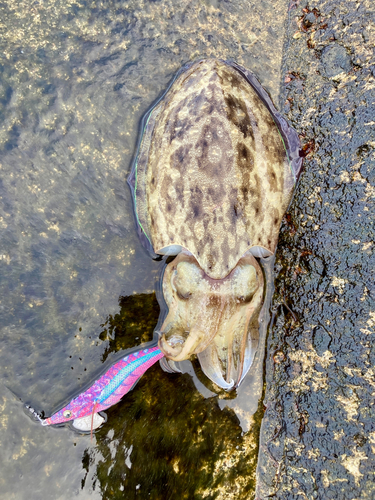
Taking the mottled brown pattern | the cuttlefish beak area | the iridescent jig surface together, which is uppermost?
the mottled brown pattern

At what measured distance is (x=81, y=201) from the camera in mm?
3424

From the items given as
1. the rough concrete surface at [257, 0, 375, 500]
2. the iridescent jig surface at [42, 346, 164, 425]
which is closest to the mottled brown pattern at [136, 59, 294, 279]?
the rough concrete surface at [257, 0, 375, 500]

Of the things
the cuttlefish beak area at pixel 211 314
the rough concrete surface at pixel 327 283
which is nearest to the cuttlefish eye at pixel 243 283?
the cuttlefish beak area at pixel 211 314

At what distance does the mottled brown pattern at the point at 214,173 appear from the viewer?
2795 mm

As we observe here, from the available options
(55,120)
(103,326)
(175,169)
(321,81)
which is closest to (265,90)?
(321,81)

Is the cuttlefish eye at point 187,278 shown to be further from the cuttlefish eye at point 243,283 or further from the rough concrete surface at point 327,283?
the rough concrete surface at point 327,283

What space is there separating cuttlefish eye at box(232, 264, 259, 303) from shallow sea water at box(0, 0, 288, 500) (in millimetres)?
952

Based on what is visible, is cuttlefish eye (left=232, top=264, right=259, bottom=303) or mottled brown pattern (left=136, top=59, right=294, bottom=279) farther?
cuttlefish eye (left=232, top=264, right=259, bottom=303)

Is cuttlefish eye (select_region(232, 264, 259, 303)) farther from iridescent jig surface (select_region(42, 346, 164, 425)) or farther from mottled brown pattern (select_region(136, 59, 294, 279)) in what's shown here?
iridescent jig surface (select_region(42, 346, 164, 425))

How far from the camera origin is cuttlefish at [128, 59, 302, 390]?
111 inches

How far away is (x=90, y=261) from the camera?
342cm

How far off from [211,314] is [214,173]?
1.14m

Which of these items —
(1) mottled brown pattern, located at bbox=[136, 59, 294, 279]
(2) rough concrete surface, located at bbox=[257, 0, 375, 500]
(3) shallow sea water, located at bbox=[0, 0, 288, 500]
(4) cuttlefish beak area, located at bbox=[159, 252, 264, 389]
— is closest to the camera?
(1) mottled brown pattern, located at bbox=[136, 59, 294, 279]

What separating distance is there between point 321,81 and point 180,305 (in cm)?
266
